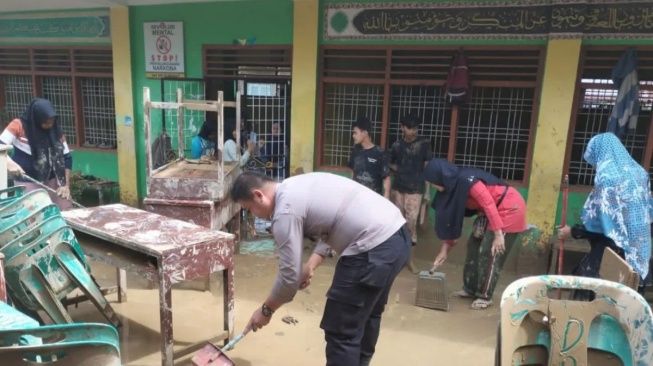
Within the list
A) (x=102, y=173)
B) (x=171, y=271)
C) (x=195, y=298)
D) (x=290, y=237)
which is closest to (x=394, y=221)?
(x=290, y=237)

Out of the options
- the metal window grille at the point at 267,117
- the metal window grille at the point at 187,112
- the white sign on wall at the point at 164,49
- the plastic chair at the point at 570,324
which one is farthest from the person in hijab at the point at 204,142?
the plastic chair at the point at 570,324

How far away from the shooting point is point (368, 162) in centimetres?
488

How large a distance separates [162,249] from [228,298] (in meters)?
0.67

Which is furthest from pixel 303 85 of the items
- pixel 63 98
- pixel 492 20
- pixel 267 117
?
pixel 63 98

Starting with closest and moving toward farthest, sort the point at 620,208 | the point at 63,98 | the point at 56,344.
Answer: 1. the point at 56,344
2. the point at 620,208
3. the point at 63,98

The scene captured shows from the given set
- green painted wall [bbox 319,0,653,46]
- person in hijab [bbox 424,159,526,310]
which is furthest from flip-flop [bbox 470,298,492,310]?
green painted wall [bbox 319,0,653,46]

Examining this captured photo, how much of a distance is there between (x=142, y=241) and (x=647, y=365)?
2650 mm

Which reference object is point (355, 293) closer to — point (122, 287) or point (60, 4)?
point (122, 287)

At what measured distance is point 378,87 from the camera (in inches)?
215

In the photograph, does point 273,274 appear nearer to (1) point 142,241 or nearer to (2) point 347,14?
(1) point 142,241

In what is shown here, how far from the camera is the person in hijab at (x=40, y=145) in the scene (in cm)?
438

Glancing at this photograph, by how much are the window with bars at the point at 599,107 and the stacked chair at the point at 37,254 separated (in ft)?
15.2

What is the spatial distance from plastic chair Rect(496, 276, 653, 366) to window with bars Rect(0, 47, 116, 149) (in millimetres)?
6294

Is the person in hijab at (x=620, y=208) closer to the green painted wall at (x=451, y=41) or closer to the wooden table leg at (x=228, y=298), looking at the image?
the green painted wall at (x=451, y=41)
